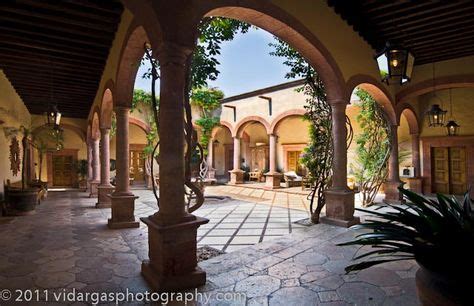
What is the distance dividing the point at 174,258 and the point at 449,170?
10874 millimetres

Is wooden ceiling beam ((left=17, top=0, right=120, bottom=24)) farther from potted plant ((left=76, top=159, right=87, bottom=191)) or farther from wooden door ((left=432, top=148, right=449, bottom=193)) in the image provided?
potted plant ((left=76, top=159, right=87, bottom=191))

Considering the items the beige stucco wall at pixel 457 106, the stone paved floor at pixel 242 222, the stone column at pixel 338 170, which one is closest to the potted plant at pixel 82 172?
the stone paved floor at pixel 242 222

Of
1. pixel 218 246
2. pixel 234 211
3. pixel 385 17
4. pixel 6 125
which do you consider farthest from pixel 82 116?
pixel 385 17

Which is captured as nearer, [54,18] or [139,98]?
[54,18]

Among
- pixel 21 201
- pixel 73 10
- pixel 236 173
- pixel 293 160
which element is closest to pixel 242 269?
pixel 73 10

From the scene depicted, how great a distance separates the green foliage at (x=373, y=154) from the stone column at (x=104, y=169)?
22.7 ft

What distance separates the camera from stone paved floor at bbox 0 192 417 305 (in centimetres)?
262

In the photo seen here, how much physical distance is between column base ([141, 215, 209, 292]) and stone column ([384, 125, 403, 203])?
695 centimetres

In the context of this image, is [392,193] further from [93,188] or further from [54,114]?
[93,188]

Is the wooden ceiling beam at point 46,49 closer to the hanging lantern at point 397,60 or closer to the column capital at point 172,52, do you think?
the column capital at point 172,52

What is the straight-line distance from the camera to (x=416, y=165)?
33.3ft

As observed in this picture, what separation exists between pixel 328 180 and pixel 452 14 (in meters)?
3.83

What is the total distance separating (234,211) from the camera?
23.8ft

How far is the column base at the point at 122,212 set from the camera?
5.33m
